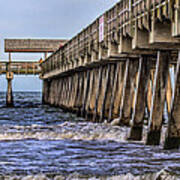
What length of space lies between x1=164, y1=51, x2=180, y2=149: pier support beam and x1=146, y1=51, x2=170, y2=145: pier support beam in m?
1.40

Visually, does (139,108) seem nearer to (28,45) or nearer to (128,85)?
(128,85)

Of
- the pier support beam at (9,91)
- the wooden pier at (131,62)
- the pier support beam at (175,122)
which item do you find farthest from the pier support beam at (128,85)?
the pier support beam at (9,91)

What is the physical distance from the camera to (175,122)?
496 inches

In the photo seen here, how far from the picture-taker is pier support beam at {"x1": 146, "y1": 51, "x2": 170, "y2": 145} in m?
14.1

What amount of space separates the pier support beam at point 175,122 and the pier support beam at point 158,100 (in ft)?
4.61

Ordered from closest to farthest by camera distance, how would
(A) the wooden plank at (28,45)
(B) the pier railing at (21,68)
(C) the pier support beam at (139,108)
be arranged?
(C) the pier support beam at (139,108) < (B) the pier railing at (21,68) < (A) the wooden plank at (28,45)

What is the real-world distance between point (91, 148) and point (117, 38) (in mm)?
4356

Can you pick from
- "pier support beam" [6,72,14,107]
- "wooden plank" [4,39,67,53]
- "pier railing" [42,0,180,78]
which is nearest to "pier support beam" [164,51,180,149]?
"pier railing" [42,0,180,78]

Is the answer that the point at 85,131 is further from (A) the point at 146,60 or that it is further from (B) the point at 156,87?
(B) the point at 156,87

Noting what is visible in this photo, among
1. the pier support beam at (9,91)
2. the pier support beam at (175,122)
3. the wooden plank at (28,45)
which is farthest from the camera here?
the wooden plank at (28,45)

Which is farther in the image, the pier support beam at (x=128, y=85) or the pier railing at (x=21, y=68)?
the pier railing at (x=21, y=68)

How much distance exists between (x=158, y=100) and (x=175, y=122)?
160 centimetres

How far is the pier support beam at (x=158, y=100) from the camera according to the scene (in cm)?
1411

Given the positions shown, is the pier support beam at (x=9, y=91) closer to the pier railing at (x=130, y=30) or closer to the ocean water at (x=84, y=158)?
the pier railing at (x=130, y=30)
